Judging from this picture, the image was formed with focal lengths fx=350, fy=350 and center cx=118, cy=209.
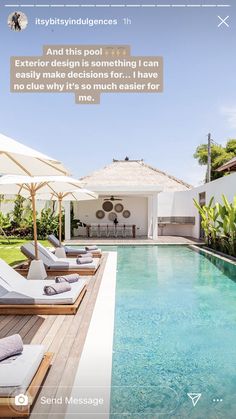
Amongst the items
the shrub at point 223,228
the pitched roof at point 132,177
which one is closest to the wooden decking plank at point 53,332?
the shrub at point 223,228

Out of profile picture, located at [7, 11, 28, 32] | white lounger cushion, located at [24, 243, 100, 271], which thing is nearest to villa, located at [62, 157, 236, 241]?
white lounger cushion, located at [24, 243, 100, 271]

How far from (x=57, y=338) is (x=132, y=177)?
23577 mm

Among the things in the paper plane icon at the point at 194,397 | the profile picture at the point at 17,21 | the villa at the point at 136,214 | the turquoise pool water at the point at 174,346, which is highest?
the profile picture at the point at 17,21

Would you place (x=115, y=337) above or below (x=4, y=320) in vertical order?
below

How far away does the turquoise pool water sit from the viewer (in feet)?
11.3

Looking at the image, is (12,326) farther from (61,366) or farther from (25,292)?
(61,366)

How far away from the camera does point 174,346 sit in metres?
5.12

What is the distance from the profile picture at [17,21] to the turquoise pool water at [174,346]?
179 inches

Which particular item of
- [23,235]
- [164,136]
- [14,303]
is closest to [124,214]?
[23,235]

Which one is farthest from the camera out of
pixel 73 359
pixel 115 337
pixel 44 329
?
pixel 115 337

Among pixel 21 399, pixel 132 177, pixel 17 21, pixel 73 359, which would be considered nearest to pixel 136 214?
pixel 132 177

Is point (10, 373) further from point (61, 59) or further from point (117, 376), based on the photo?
point (61, 59)

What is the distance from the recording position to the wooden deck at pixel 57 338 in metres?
3.10

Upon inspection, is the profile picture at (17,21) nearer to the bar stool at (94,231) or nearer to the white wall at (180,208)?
the white wall at (180,208)
